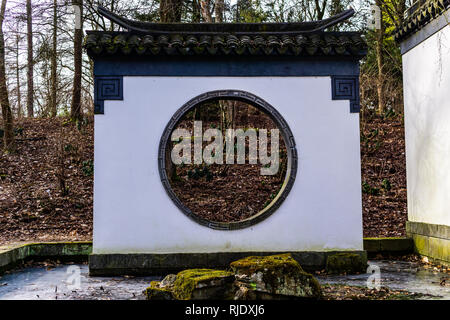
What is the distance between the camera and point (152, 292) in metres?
4.66

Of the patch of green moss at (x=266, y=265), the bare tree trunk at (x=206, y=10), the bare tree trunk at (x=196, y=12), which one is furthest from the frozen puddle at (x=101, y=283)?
the bare tree trunk at (x=196, y=12)

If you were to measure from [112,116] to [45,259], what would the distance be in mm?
2631

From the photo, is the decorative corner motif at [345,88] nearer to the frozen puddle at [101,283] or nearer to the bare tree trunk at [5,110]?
the frozen puddle at [101,283]

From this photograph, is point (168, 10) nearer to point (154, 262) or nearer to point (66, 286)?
point (154, 262)

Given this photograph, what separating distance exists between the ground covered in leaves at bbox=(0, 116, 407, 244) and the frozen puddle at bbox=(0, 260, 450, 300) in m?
3.05

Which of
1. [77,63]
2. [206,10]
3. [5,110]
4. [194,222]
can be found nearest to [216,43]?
[194,222]

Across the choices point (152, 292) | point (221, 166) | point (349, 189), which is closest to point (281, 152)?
point (221, 166)

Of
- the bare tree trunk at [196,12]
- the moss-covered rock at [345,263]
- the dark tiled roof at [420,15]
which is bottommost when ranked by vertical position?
the moss-covered rock at [345,263]

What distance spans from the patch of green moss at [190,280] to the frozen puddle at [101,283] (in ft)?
1.84

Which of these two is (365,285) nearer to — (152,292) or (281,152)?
(152,292)

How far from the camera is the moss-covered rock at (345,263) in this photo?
6.33 metres

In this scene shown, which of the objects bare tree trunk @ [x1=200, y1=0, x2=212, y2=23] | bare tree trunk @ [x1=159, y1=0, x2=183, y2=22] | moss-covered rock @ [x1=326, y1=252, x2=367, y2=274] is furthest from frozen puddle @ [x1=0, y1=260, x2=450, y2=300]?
bare tree trunk @ [x1=200, y1=0, x2=212, y2=23]

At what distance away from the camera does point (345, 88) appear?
6.68 metres

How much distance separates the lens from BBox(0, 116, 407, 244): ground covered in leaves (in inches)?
399
